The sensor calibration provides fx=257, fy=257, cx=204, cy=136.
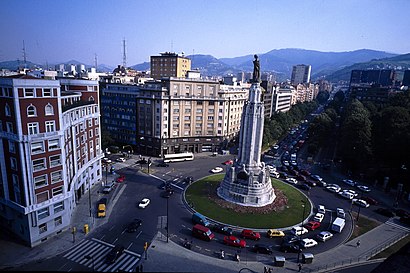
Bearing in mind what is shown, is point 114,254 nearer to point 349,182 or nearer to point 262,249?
point 262,249

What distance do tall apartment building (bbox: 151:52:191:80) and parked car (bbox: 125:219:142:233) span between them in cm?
10187

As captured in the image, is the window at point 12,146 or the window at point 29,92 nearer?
the window at point 29,92

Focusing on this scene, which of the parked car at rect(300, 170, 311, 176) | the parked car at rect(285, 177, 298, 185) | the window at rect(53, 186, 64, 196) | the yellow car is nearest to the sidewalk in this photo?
the yellow car

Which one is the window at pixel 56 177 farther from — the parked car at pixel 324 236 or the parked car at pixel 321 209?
the parked car at pixel 321 209

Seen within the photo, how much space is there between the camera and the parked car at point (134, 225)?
3906 centimetres

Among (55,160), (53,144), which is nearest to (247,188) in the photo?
(55,160)

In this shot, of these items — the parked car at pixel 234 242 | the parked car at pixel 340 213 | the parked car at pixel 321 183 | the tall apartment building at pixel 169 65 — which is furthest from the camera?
the tall apartment building at pixel 169 65

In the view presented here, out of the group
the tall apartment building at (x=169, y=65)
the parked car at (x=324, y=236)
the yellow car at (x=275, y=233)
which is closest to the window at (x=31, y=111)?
the yellow car at (x=275, y=233)

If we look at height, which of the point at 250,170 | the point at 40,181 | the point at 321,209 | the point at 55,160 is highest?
the point at 55,160

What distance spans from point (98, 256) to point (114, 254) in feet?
8.34

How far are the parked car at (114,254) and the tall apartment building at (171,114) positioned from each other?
47208mm

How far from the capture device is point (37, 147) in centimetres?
3450

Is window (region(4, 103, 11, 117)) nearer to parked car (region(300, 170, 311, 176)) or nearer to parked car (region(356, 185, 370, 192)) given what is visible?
parked car (region(300, 170, 311, 176))

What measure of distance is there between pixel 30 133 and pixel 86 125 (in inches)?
707
